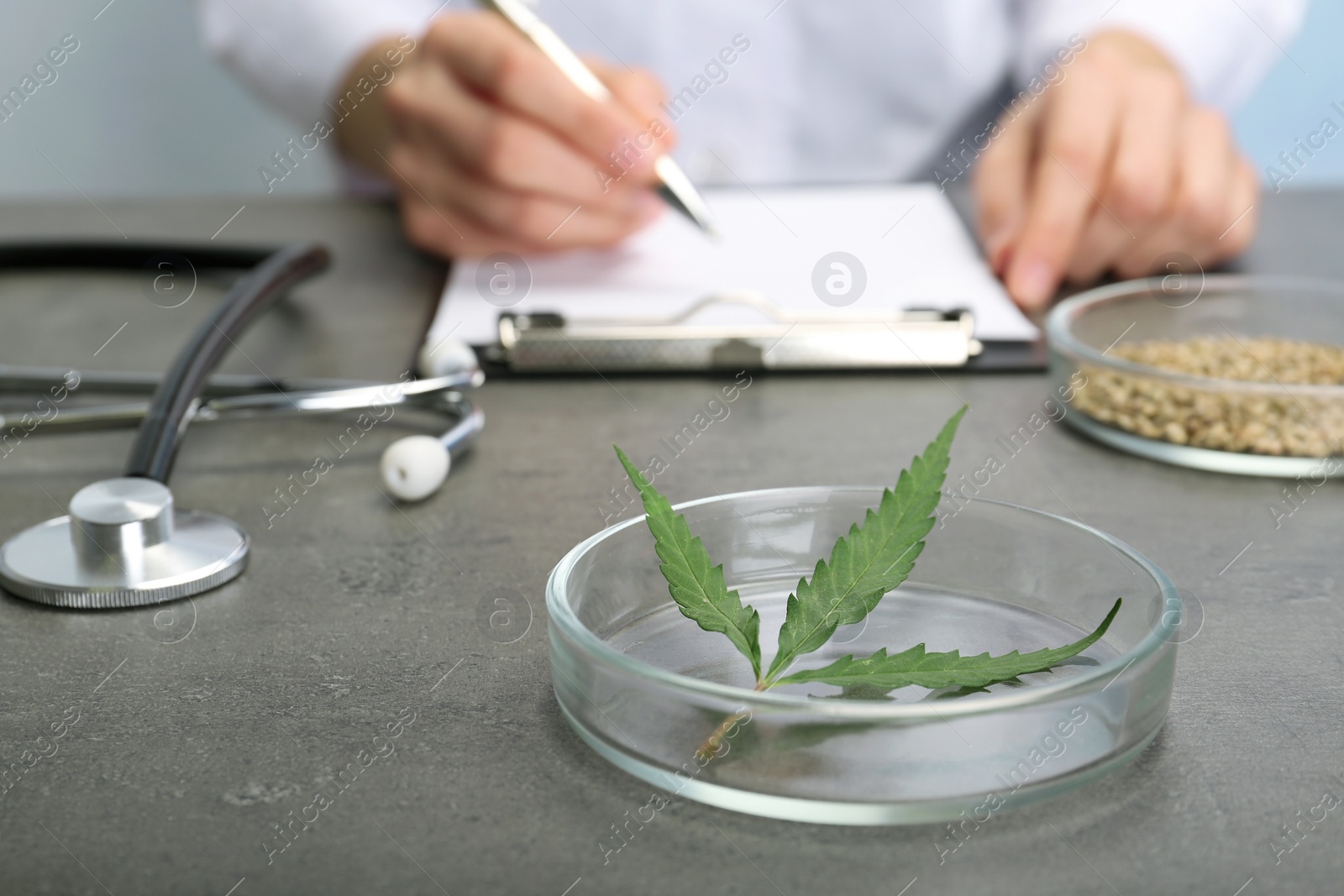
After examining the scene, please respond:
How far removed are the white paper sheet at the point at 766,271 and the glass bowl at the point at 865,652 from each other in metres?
0.38

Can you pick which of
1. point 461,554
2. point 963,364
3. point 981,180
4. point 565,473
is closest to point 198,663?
point 461,554

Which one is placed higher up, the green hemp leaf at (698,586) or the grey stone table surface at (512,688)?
the green hemp leaf at (698,586)

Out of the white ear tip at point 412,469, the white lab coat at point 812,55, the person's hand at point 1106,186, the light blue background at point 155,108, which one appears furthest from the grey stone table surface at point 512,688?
the light blue background at point 155,108

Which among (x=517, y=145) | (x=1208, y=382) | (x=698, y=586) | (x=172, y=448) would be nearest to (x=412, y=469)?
(x=172, y=448)

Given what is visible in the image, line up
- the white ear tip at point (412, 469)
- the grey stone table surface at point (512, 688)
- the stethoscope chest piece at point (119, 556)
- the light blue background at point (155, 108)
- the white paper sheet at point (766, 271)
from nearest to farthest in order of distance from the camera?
Result: the grey stone table surface at point (512, 688) → the stethoscope chest piece at point (119, 556) → the white ear tip at point (412, 469) → the white paper sheet at point (766, 271) → the light blue background at point (155, 108)

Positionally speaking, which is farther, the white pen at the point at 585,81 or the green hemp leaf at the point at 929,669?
the white pen at the point at 585,81

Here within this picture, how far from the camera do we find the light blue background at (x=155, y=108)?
2.42 m

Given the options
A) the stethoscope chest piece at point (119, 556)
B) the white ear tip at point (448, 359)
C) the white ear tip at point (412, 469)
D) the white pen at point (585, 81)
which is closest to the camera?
the stethoscope chest piece at point (119, 556)

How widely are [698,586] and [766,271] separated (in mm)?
632

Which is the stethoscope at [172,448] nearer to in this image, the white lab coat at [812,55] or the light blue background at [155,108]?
the white lab coat at [812,55]

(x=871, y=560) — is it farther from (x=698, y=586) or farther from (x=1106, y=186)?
(x=1106, y=186)

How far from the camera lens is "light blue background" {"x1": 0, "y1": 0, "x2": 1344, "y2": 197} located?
2424mm

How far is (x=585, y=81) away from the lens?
1.08 metres

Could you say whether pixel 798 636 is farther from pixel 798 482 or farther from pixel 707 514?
pixel 798 482
